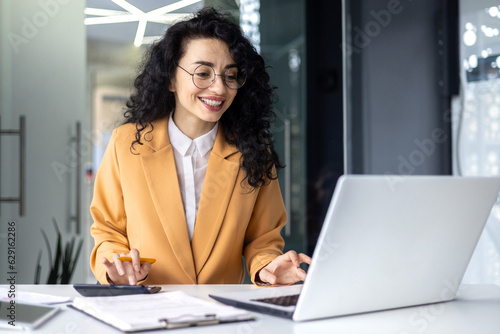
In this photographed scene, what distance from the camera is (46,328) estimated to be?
35.4 inches

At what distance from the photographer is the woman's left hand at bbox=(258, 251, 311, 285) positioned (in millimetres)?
1352

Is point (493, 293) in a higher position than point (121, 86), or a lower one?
lower

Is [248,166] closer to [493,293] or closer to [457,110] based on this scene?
[493,293]

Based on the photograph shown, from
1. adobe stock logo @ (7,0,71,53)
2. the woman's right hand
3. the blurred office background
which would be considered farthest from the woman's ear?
adobe stock logo @ (7,0,71,53)

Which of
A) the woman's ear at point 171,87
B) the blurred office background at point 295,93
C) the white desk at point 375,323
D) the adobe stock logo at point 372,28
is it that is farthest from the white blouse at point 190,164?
the adobe stock logo at point 372,28

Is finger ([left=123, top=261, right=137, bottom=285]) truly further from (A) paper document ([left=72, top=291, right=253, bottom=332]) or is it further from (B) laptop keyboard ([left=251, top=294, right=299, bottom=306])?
(B) laptop keyboard ([left=251, top=294, right=299, bottom=306])

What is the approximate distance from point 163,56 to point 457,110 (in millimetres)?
1893

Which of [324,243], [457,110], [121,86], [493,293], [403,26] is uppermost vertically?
[403,26]

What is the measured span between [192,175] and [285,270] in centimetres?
46

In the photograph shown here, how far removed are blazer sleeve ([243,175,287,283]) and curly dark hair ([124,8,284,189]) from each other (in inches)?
1.9

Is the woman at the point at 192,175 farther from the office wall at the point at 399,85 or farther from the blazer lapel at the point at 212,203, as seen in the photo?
the office wall at the point at 399,85

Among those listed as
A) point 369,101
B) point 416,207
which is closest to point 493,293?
point 416,207

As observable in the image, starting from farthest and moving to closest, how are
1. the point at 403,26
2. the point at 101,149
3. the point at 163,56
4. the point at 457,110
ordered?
the point at 101,149 → the point at 403,26 → the point at 457,110 → the point at 163,56

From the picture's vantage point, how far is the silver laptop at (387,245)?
0.88 m
